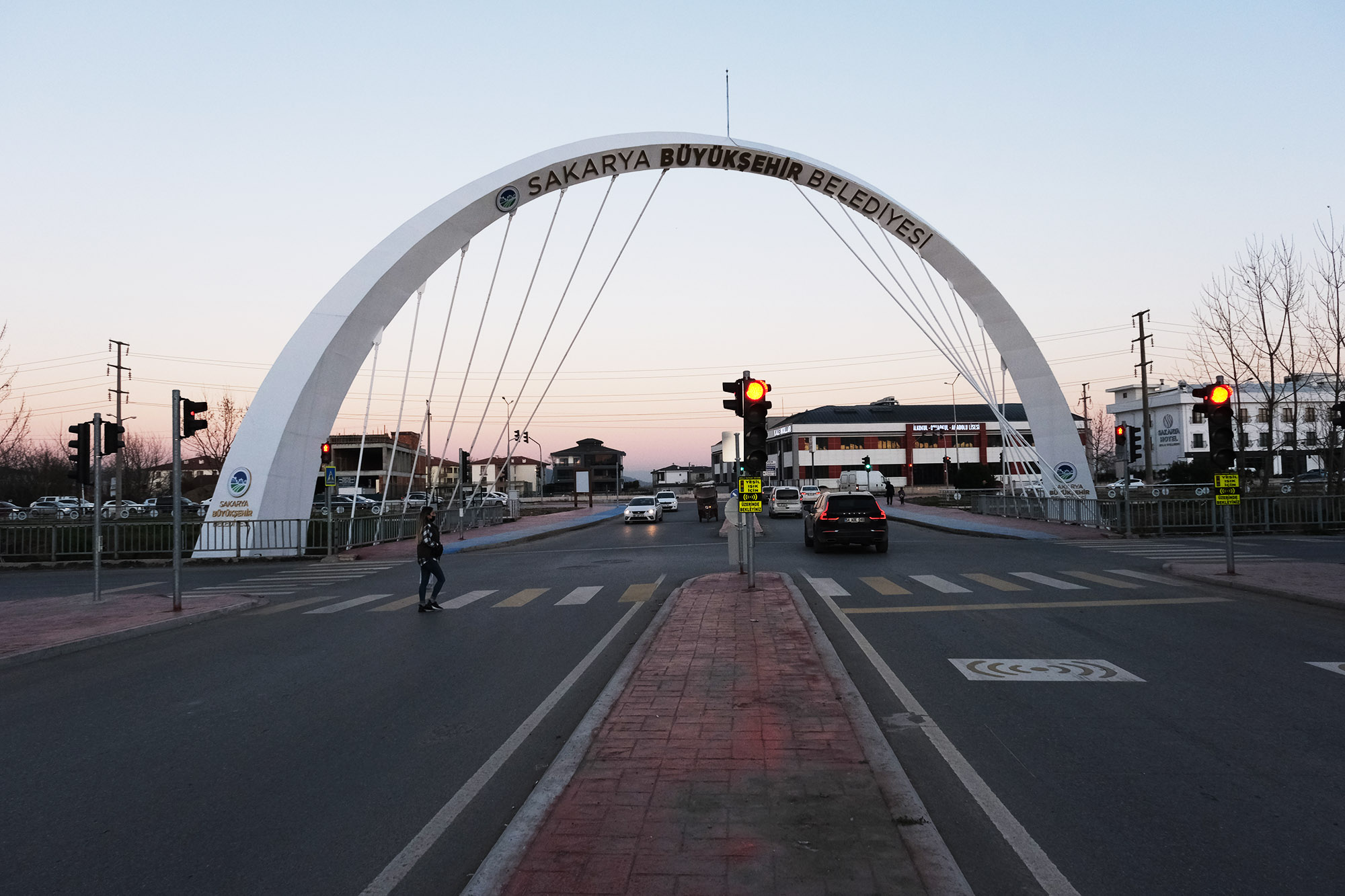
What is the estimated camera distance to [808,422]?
317 ft

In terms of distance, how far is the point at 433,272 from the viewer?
29750 mm

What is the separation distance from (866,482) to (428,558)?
61333mm

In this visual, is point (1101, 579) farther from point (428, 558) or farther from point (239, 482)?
point (239, 482)

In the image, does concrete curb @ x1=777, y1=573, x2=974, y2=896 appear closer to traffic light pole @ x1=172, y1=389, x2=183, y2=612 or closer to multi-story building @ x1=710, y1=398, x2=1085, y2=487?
traffic light pole @ x1=172, y1=389, x2=183, y2=612

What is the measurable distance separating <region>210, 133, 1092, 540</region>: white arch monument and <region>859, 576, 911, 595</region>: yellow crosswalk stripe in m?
18.7

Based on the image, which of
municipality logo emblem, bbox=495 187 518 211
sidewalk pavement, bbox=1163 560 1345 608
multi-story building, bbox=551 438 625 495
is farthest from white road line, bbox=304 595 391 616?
multi-story building, bbox=551 438 625 495

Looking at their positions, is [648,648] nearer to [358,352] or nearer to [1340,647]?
[1340,647]

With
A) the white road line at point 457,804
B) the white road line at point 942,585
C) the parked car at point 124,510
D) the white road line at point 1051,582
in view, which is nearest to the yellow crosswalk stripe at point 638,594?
the white road line at point 942,585

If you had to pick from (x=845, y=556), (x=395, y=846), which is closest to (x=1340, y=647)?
(x=395, y=846)

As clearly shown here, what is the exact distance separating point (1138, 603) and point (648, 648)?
7.88 meters

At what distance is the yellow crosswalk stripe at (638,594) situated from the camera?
13.9m

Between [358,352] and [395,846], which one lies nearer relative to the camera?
[395,846]

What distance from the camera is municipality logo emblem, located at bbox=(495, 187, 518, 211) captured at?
98.5 feet

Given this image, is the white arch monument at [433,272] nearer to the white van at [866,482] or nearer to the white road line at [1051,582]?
the white road line at [1051,582]
